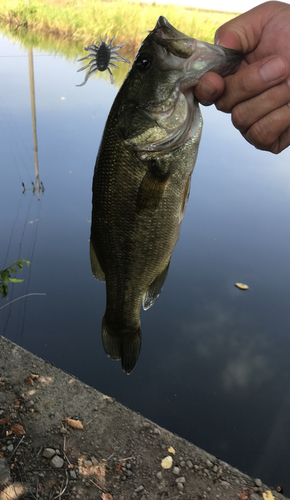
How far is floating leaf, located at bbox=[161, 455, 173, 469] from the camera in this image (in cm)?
238

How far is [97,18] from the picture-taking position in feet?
20.5

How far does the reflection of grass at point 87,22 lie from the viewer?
5.86 meters

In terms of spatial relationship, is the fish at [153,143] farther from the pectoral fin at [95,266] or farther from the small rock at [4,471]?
the small rock at [4,471]

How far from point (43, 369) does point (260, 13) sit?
8.09 ft

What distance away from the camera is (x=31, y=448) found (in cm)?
238

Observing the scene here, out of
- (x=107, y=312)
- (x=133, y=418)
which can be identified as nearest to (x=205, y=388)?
(x=133, y=418)

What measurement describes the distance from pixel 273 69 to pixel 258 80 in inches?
1.8

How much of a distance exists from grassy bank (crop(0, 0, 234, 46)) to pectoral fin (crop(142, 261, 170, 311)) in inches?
189

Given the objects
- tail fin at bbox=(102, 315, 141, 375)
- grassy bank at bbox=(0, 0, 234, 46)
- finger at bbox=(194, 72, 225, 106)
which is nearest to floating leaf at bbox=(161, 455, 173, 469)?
tail fin at bbox=(102, 315, 141, 375)

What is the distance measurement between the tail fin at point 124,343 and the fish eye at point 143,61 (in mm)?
851

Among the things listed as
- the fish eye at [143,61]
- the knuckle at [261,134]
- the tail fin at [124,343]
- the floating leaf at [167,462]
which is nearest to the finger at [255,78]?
the knuckle at [261,134]

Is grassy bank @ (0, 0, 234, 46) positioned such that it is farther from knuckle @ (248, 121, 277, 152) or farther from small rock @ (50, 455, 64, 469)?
small rock @ (50, 455, 64, 469)

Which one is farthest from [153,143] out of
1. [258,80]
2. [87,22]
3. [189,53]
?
[87,22]

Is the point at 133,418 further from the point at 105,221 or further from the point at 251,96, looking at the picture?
the point at 251,96
